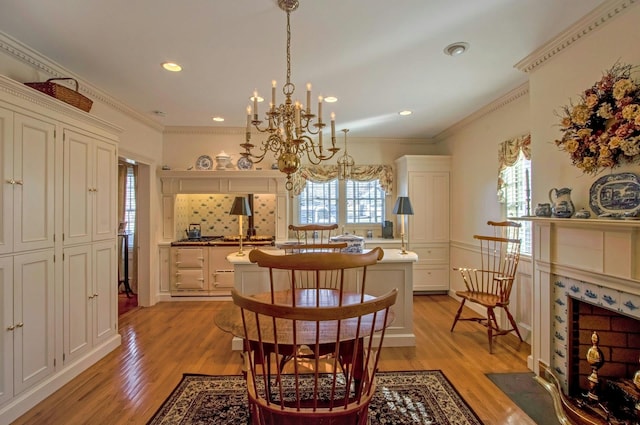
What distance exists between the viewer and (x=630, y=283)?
180cm

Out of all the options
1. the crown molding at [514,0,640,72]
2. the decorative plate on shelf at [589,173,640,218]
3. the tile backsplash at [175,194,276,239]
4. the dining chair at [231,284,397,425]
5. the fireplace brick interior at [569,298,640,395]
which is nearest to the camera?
the dining chair at [231,284,397,425]

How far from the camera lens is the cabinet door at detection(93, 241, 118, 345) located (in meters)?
2.80

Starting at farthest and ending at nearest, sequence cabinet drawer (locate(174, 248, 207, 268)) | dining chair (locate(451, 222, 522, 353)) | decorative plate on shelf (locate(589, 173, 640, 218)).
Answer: cabinet drawer (locate(174, 248, 207, 268)), dining chair (locate(451, 222, 522, 353)), decorative plate on shelf (locate(589, 173, 640, 218))

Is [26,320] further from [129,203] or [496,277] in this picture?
[496,277]

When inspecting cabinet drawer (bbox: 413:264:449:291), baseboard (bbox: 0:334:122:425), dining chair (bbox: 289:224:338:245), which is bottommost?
baseboard (bbox: 0:334:122:425)

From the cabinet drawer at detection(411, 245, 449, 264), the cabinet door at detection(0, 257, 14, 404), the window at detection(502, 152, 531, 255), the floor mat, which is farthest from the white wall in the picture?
the floor mat

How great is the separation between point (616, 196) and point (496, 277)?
1.99m

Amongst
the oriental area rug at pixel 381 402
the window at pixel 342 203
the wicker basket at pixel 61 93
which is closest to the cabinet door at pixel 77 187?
the wicker basket at pixel 61 93

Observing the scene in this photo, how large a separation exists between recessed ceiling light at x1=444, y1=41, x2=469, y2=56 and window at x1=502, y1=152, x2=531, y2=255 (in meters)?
1.45

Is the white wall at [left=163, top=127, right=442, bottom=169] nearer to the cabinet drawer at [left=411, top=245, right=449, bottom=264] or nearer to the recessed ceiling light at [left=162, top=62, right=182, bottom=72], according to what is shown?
the recessed ceiling light at [left=162, top=62, right=182, bottom=72]

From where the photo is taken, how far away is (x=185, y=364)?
2773 millimetres

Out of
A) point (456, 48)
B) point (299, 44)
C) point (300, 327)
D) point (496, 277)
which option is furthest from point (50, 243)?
point (496, 277)

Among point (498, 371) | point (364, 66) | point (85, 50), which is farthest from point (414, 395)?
point (85, 50)

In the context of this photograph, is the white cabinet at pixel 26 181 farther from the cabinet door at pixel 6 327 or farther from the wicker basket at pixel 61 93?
the wicker basket at pixel 61 93
